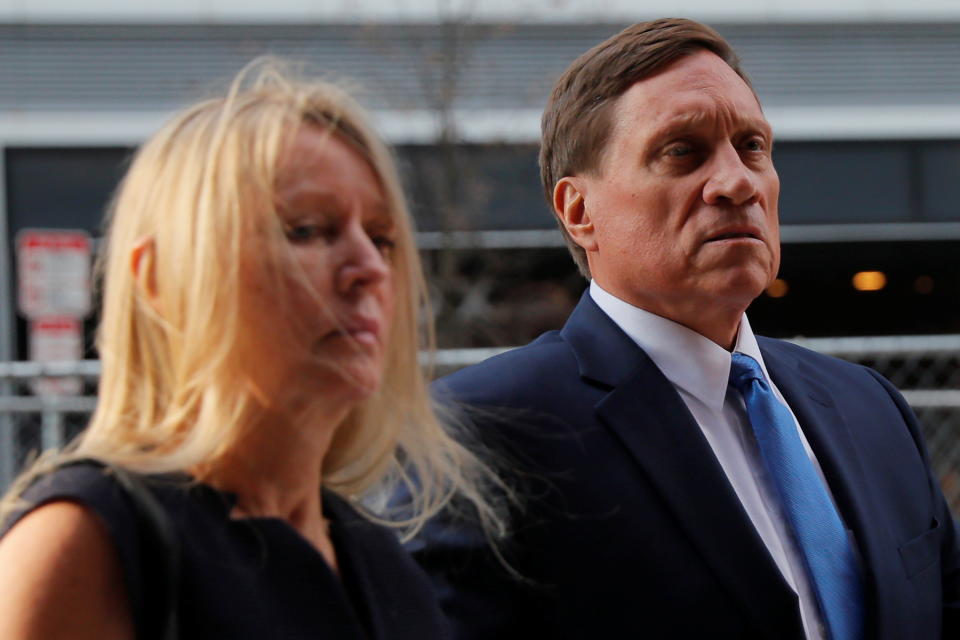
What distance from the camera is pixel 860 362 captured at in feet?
17.8

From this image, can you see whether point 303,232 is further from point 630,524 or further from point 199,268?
point 630,524

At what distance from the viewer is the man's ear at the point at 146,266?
57.3 inches

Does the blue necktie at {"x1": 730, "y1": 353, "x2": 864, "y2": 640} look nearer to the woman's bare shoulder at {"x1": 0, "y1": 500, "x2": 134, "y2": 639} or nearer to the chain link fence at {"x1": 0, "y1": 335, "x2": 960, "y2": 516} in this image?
the woman's bare shoulder at {"x1": 0, "y1": 500, "x2": 134, "y2": 639}

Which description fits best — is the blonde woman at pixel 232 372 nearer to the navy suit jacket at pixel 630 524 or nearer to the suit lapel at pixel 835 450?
the navy suit jacket at pixel 630 524

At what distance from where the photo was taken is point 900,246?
43.7 ft

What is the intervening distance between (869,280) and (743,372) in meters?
11.6

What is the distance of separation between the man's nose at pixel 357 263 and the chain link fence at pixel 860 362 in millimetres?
3447

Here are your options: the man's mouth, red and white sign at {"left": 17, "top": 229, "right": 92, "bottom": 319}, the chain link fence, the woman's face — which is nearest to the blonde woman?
the woman's face

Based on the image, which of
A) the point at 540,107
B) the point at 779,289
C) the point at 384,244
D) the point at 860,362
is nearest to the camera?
the point at 384,244

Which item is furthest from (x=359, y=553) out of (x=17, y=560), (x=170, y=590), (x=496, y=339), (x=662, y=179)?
(x=496, y=339)

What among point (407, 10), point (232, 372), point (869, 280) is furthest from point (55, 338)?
point (869, 280)

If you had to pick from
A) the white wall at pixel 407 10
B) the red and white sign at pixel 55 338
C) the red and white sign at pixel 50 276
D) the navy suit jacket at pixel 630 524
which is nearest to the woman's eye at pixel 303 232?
the navy suit jacket at pixel 630 524

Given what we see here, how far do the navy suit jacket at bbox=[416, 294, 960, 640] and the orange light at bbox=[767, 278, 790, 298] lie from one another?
10177 mm

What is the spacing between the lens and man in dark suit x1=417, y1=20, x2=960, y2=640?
6.57 feet
